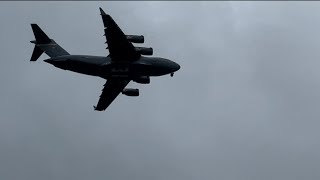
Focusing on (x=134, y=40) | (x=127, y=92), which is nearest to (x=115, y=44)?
(x=134, y=40)

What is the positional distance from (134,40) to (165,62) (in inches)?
162

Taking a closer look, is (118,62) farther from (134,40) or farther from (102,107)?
(102,107)

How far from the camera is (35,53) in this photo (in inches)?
2815

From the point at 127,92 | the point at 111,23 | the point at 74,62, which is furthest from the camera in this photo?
the point at 127,92

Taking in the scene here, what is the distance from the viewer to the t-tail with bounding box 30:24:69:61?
71.7 meters

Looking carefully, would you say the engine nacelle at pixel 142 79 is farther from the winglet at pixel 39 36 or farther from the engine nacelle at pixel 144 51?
the winglet at pixel 39 36

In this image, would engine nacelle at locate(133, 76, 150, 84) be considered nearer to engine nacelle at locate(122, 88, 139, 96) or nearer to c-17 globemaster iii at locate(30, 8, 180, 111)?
c-17 globemaster iii at locate(30, 8, 180, 111)

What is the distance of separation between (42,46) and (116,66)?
981 centimetres

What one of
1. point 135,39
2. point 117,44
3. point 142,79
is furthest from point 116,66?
point 135,39

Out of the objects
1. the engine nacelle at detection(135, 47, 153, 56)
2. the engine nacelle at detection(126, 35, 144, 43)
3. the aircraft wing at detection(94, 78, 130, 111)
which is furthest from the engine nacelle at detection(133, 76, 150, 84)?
the engine nacelle at detection(126, 35, 144, 43)

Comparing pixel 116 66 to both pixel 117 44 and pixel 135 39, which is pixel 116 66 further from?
pixel 135 39

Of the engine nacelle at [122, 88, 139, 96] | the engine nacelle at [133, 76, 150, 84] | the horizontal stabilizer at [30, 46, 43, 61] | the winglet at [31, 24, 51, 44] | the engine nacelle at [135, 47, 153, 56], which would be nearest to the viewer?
the engine nacelle at [135, 47, 153, 56]

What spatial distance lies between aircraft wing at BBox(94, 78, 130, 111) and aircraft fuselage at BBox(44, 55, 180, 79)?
2.51m

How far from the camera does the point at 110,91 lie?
7256 cm
